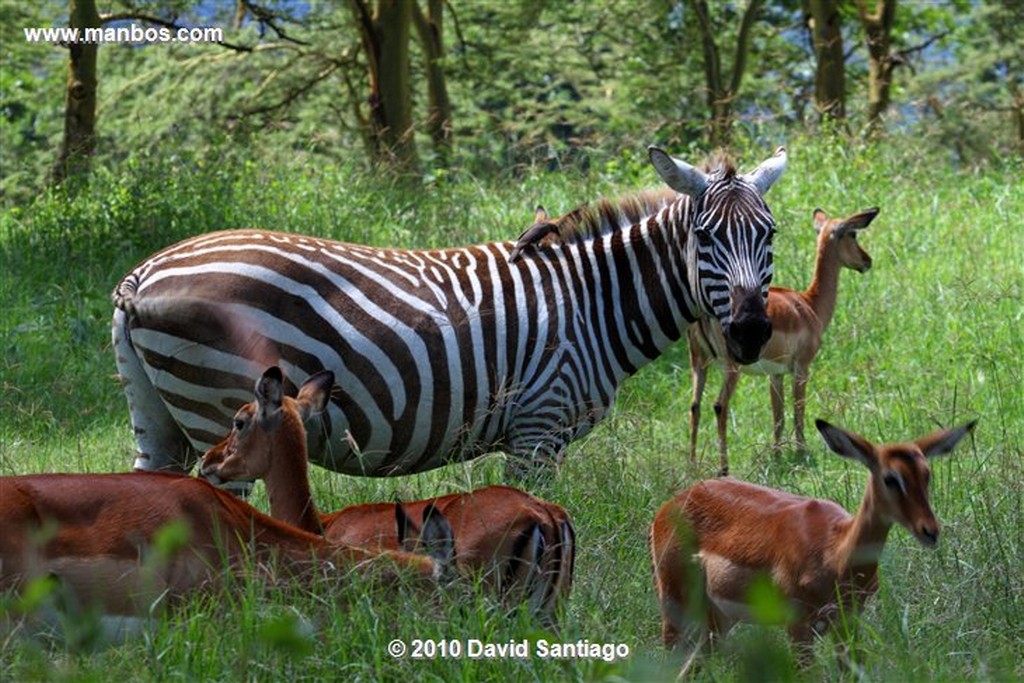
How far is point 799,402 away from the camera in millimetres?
10180

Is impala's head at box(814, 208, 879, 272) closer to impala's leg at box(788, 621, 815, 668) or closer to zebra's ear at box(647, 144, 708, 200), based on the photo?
zebra's ear at box(647, 144, 708, 200)

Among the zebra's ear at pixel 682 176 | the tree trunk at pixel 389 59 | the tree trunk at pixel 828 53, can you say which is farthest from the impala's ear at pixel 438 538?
the tree trunk at pixel 828 53

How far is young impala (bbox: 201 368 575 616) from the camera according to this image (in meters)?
5.52

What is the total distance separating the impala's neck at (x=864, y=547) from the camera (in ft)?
17.3

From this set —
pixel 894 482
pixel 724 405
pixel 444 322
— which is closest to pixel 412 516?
pixel 894 482

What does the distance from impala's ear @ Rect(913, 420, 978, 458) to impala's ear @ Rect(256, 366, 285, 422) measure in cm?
233

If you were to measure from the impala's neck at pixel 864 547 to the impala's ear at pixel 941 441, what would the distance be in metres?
0.27

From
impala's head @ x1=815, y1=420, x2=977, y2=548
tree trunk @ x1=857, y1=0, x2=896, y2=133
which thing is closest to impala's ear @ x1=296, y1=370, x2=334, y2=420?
impala's head @ x1=815, y1=420, x2=977, y2=548

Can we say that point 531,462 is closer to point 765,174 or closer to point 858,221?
point 765,174

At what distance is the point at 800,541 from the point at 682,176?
286cm

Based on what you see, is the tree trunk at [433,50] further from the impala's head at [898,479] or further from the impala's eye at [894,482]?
the impala's eye at [894,482]

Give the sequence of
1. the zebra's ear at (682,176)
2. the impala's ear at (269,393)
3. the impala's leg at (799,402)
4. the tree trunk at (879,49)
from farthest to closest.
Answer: the tree trunk at (879,49) → the impala's leg at (799,402) → the zebra's ear at (682,176) → the impala's ear at (269,393)

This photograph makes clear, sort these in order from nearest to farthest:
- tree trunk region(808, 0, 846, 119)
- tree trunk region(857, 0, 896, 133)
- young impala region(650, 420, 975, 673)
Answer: young impala region(650, 420, 975, 673) < tree trunk region(808, 0, 846, 119) < tree trunk region(857, 0, 896, 133)

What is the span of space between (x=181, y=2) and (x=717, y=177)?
11.3 meters
